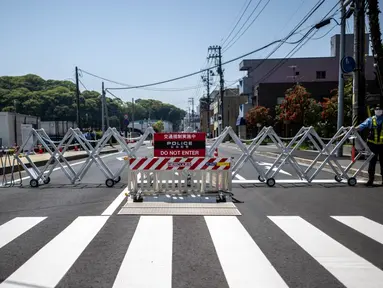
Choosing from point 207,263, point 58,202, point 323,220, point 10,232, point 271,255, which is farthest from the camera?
point 58,202

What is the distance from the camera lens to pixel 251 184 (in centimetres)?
1029

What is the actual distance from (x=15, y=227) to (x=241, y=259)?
388 centimetres

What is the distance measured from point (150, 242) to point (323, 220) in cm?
318

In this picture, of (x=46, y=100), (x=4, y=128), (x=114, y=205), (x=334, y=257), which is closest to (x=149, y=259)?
(x=334, y=257)

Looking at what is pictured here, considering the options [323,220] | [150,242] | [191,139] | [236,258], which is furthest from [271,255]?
[191,139]

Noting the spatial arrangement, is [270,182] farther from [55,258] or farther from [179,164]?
[55,258]

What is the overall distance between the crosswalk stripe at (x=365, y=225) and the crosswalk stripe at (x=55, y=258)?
4.21m

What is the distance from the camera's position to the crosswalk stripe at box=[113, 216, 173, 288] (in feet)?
11.8

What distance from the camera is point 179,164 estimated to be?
8.30 metres

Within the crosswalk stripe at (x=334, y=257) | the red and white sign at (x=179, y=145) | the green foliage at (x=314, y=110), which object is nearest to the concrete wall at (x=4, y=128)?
the red and white sign at (x=179, y=145)

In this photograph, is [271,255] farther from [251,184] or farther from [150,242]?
[251,184]

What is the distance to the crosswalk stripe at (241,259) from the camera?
360 centimetres

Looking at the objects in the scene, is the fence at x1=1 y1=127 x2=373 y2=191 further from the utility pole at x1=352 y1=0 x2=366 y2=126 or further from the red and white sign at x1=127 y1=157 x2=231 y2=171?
the utility pole at x1=352 y1=0 x2=366 y2=126

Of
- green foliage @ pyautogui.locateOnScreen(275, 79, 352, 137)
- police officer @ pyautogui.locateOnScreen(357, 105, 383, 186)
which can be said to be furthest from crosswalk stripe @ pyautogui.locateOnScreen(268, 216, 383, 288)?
green foliage @ pyautogui.locateOnScreen(275, 79, 352, 137)
